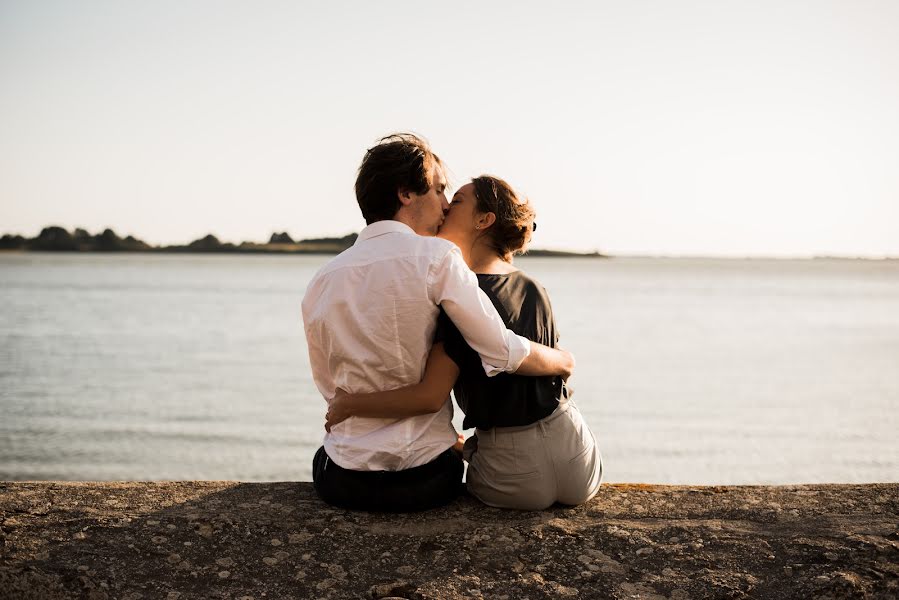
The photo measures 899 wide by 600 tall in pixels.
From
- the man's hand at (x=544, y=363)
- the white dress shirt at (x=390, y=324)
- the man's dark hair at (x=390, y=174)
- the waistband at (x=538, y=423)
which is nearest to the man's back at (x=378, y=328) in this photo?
the white dress shirt at (x=390, y=324)

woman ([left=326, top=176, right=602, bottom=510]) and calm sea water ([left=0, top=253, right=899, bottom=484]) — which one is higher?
woman ([left=326, top=176, right=602, bottom=510])

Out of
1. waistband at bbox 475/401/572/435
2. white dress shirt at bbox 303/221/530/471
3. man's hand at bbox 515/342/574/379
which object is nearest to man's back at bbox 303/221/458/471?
white dress shirt at bbox 303/221/530/471

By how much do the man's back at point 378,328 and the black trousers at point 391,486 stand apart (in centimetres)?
5

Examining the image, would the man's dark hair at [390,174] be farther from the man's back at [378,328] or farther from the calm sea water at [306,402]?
the calm sea water at [306,402]

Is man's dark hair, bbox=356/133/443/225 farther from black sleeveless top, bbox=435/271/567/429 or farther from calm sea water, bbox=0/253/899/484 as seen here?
calm sea water, bbox=0/253/899/484

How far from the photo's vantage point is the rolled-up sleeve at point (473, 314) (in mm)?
2627

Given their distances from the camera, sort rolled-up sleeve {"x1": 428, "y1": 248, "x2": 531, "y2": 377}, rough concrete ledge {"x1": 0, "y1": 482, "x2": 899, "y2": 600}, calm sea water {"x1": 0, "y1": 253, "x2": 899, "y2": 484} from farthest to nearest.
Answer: calm sea water {"x1": 0, "y1": 253, "x2": 899, "y2": 484}
rolled-up sleeve {"x1": 428, "y1": 248, "x2": 531, "y2": 377}
rough concrete ledge {"x1": 0, "y1": 482, "x2": 899, "y2": 600}

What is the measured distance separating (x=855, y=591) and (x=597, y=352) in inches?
680

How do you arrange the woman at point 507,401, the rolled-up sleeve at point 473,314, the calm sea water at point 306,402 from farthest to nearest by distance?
the calm sea water at point 306,402 < the woman at point 507,401 < the rolled-up sleeve at point 473,314

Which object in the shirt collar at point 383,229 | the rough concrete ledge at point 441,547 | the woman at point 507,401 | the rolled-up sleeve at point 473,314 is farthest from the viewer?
the woman at point 507,401

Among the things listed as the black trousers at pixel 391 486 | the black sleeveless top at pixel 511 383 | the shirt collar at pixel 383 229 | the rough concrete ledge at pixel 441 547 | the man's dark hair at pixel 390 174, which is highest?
the man's dark hair at pixel 390 174

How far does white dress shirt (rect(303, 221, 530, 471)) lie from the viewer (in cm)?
265

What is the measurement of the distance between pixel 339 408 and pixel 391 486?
0.37 metres

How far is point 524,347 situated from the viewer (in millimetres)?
2707
